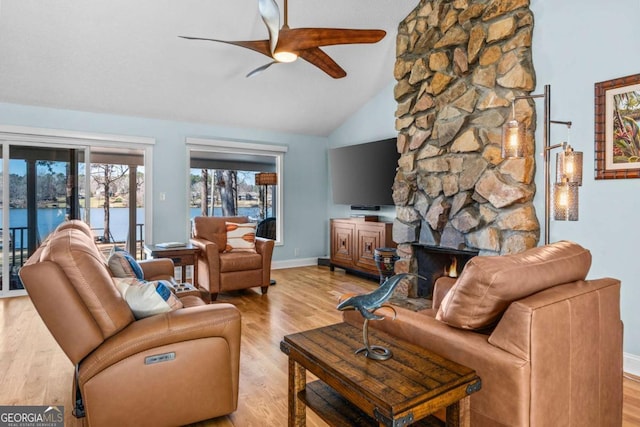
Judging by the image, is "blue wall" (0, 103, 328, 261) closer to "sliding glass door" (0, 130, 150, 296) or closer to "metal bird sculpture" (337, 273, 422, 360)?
"sliding glass door" (0, 130, 150, 296)

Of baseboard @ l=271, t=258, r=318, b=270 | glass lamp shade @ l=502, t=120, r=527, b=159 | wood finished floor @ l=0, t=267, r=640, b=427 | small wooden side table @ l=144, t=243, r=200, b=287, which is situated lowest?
wood finished floor @ l=0, t=267, r=640, b=427

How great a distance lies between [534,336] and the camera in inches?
47.6

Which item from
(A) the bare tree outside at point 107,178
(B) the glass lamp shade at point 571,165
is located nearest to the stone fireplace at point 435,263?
(B) the glass lamp shade at point 571,165

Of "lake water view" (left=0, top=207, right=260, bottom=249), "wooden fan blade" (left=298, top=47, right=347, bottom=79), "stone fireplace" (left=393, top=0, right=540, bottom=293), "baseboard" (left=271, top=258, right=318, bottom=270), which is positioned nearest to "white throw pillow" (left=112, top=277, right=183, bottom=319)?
"wooden fan blade" (left=298, top=47, right=347, bottom=79)

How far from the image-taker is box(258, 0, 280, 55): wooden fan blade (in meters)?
2.29

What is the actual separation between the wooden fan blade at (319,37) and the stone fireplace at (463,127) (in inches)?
49.2

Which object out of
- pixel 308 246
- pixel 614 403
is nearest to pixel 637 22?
pixel 614 403

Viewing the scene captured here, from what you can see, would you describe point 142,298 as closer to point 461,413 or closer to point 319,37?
point 461,413

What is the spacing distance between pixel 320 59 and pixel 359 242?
283 cm

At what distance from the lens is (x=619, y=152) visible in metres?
2.54

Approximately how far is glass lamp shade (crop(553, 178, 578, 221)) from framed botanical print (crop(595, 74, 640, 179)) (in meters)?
0.70

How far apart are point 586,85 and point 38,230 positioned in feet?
19.2

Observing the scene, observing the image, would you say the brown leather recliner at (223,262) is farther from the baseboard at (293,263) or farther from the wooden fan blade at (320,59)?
the wooden fan blade at (320,59)

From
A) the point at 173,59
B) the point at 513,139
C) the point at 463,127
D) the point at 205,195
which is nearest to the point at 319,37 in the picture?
the point at 513,139
